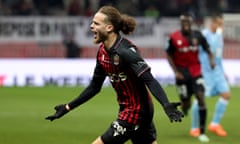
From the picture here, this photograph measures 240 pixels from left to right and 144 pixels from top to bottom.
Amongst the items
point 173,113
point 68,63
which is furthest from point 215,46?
point 68,63

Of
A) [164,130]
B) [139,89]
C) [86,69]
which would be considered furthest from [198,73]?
[86,69]

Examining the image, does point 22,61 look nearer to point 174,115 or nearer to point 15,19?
point 15,19

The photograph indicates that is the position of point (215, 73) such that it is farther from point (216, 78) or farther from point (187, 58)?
point (187, 58)

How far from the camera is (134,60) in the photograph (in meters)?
6.96

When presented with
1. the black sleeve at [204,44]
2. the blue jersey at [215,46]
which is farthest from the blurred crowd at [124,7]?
the black sleeve at [204,44]

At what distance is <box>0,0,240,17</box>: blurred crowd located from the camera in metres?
26.5

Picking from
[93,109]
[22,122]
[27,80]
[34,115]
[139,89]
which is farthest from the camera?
[27,80]

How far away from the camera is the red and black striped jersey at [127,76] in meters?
7.00

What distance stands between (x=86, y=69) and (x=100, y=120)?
6977 mm

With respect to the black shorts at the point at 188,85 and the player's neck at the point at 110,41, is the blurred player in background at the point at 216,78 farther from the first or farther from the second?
the player's neck at the point at 110,41

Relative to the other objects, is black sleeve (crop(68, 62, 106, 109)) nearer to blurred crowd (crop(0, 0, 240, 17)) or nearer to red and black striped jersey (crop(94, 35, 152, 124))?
red and black striped jersey (crop(94, 35, 152, 124))

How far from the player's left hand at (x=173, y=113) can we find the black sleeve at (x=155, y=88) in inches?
3.1

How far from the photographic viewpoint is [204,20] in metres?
25.9

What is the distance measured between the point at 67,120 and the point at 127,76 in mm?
7358
